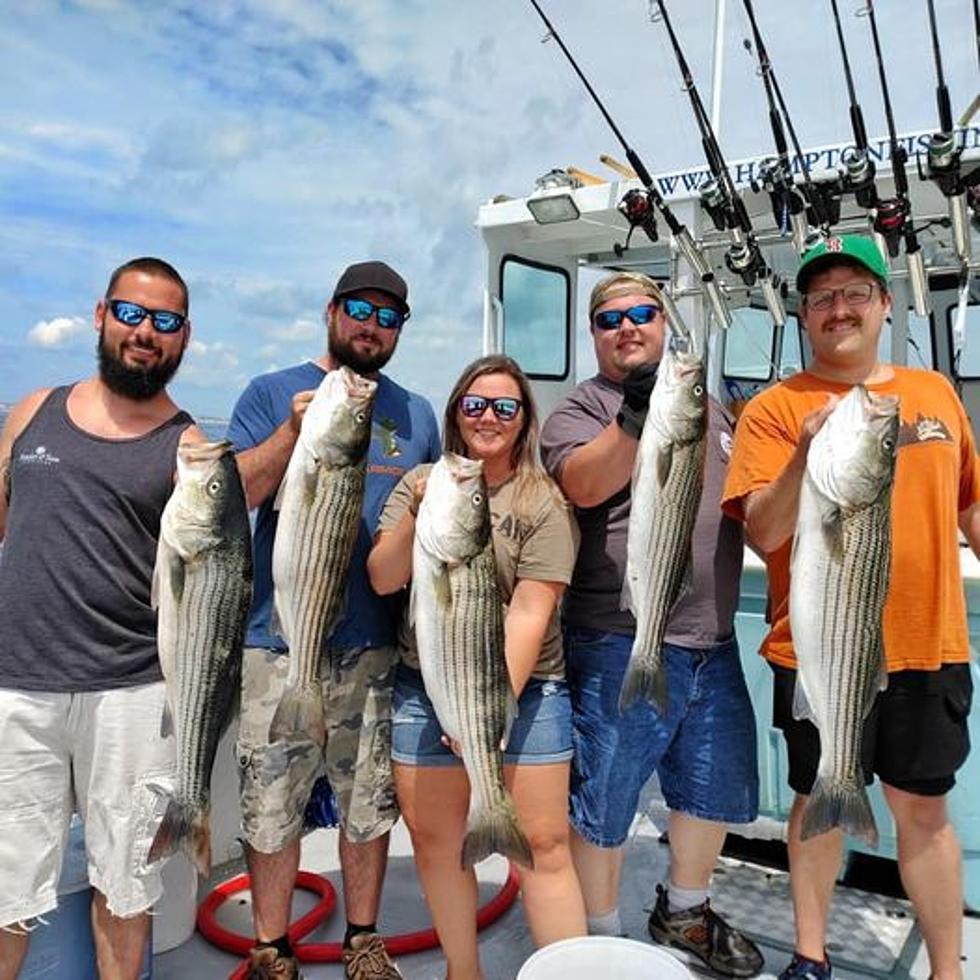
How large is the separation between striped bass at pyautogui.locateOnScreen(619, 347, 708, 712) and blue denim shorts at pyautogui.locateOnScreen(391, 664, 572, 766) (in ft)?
0.73

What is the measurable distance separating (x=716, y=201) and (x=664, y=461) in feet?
10.1

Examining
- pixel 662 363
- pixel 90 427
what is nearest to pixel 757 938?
pixel 662 363

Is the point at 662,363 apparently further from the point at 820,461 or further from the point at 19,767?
the point at 19,767

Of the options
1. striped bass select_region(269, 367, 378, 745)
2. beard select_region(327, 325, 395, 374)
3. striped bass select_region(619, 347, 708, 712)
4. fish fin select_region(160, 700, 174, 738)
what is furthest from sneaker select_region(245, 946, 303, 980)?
beard select_region(327, 325, 395, 374)

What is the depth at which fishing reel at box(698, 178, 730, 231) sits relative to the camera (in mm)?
5023

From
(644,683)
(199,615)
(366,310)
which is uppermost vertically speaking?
(366,310)

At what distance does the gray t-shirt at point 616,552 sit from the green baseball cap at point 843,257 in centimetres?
67

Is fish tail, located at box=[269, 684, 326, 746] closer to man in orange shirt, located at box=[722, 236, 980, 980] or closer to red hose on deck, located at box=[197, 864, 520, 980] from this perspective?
red hose on deck, located at box=[197, 864, 520, 980]

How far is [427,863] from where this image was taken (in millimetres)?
2730

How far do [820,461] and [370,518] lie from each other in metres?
1.47

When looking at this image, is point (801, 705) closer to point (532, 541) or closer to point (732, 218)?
point (532, 541)

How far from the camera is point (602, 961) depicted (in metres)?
2.48

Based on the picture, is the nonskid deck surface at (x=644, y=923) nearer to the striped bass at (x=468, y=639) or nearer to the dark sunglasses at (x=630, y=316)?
the striped bass at (x=468, y=639)

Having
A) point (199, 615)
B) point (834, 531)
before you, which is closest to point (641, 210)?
point (834, 531)
